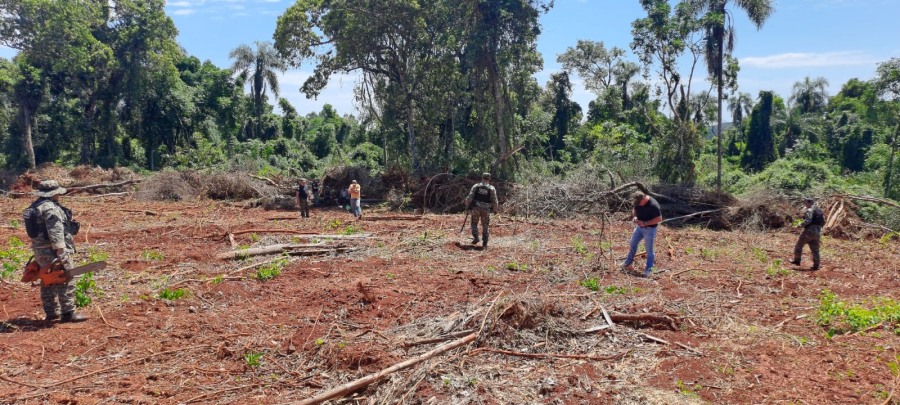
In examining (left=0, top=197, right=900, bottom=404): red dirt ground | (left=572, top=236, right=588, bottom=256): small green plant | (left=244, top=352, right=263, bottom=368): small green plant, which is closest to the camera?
(left=0, top=197, right=900, bottom=404): red dirt ground

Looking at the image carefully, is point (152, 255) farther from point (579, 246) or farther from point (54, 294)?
point (579, 246)

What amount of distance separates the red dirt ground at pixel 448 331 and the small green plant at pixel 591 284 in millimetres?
165

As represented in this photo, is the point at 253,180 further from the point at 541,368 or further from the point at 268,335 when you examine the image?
the point at 541,368

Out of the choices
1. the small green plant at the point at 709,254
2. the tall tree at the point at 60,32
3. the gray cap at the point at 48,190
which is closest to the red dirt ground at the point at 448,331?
the small green plant at the point at 709,254

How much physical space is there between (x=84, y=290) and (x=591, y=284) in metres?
6.61

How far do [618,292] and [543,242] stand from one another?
4646mm

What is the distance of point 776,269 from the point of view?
9.55 m

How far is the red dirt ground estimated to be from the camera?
4820 millimetres

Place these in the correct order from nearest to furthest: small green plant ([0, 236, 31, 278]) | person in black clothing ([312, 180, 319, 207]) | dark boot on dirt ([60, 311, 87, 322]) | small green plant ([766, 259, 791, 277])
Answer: dark boot on dirt ([60, 311, 87, 322])
small green plant ([0, 236, 31, 278])
small green plant ([766, 259, 791, 277])
person in black clothing ([312, 180, 319, 207])

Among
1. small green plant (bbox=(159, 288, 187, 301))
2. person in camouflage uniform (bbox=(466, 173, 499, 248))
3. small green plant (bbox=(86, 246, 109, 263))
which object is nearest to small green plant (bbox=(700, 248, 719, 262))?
person in camouflage uniform (bbox=(466, 173, 499, 248))

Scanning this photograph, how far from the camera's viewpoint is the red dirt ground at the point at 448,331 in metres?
4.82

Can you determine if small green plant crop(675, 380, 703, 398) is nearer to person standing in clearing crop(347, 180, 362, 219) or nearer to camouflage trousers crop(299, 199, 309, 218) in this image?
person standing in clearing crop(347, 180, 362, 219)

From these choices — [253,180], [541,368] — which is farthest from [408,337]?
[253,180]

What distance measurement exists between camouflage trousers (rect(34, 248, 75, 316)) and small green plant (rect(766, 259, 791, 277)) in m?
9.68
